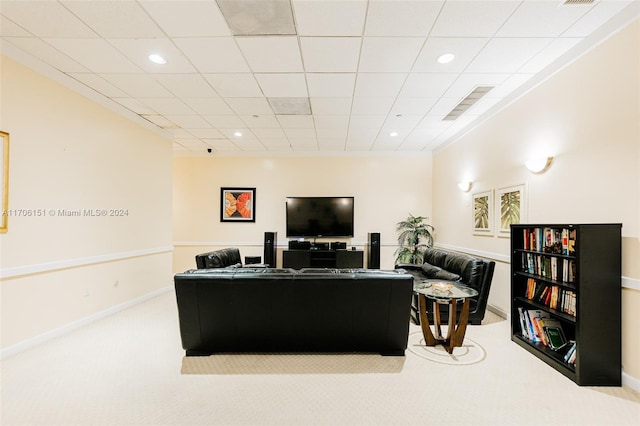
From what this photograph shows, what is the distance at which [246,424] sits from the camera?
6.32 ft

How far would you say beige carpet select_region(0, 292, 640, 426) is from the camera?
2.00m

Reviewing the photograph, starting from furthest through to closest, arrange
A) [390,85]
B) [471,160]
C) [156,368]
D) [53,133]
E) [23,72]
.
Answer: [471,160] < [390,85] < [53,133] < [23,72] < [156,368]

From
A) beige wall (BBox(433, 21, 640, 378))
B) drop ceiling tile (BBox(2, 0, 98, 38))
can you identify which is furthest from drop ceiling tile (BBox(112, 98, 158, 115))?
beige wall (BBox(433, 21, 640, 378))

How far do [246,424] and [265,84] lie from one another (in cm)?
341

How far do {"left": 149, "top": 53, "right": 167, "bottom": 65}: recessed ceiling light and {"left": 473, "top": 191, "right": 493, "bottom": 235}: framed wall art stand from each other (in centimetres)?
462

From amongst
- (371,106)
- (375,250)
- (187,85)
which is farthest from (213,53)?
(375,250)

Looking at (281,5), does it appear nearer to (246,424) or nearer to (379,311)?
(379,311)

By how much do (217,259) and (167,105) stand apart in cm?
238

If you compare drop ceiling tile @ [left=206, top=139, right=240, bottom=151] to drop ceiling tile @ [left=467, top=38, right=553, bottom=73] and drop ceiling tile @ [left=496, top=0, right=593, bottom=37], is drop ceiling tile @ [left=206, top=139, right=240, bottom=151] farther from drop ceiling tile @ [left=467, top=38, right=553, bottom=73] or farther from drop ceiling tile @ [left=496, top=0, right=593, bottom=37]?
drop ceiling tile @ [left=496, top=0, right=593, bottom=37]

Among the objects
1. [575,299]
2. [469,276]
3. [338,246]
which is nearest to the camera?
[575,299]

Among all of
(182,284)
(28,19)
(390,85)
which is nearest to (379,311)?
(182,284)

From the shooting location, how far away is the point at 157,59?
2998mm

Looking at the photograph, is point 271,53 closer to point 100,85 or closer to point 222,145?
point 100,85

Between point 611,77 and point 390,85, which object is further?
point 390,85
